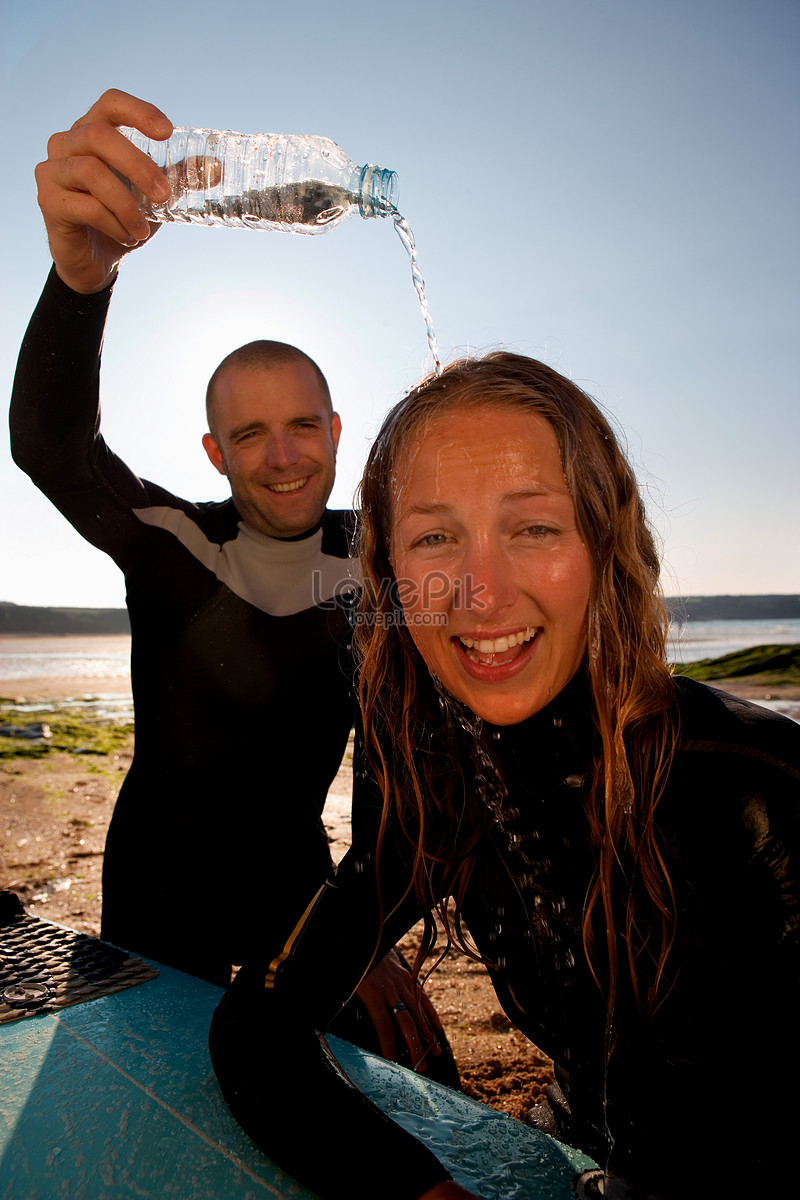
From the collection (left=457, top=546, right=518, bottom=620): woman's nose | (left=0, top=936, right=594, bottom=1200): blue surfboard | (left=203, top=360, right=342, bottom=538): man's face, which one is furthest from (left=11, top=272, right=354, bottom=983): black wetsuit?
(left=457, top=546, right=518, bottom=620): woman's nose

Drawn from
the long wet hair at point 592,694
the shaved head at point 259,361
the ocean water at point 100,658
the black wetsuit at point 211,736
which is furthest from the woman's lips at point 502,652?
the ocean water at point 100,658

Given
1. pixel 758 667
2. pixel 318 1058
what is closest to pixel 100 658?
pixel 758 667

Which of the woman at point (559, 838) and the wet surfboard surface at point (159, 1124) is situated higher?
the woman at point (559, 838)

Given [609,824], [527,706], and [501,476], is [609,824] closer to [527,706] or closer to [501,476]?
[527,706]

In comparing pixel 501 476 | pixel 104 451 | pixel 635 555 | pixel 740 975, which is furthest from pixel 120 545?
pixel 740 975

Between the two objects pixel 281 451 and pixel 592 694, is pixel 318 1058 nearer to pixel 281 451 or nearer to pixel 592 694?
pixel 592 694

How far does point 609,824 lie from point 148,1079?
1.22 m

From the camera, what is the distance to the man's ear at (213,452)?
3.63m

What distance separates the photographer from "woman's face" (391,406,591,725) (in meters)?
1.63

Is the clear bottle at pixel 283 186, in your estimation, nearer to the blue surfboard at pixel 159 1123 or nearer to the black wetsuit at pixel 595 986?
the black wetsuit at pixel 595 986

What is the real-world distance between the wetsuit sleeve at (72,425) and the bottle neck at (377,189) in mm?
946

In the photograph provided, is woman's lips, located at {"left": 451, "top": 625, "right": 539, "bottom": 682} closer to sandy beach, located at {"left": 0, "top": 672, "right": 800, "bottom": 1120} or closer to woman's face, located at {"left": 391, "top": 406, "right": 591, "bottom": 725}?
woman's face, located at {"left": 391, "top": 406, "right": 591, "bottom": 725}

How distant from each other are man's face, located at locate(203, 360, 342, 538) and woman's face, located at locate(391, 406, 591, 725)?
5.70ft

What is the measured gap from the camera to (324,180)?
7.90 ft
